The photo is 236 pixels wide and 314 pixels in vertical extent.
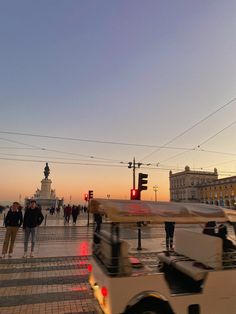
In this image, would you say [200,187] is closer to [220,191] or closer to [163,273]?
[220,191]

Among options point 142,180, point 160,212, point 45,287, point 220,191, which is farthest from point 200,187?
point 160,212

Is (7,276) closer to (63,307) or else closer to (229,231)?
(63,307)

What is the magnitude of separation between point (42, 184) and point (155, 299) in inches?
2538

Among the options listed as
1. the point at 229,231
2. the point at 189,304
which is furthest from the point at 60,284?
the point at 229,231

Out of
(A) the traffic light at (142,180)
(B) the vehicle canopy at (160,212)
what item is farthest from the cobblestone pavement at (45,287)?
(A) the traffic light at (142,180)

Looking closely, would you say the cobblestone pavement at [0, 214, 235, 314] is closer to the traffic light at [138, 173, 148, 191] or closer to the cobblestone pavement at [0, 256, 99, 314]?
the cobblestone pavement at [0, 256, 99, 314]

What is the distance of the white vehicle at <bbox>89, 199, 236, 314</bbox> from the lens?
4402mm

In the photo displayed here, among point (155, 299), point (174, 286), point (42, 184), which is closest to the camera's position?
point (155, 299)

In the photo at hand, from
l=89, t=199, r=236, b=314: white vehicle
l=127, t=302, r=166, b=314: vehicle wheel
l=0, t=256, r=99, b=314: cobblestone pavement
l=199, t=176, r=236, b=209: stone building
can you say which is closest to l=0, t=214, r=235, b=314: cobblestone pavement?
l=0, t=256, r=99, b=314: cobblestone pavement

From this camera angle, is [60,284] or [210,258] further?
[60,284]

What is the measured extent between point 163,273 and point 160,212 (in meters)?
0.91

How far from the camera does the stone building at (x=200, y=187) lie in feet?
424

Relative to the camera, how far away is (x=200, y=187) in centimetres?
15100

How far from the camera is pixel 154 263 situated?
6.62m
